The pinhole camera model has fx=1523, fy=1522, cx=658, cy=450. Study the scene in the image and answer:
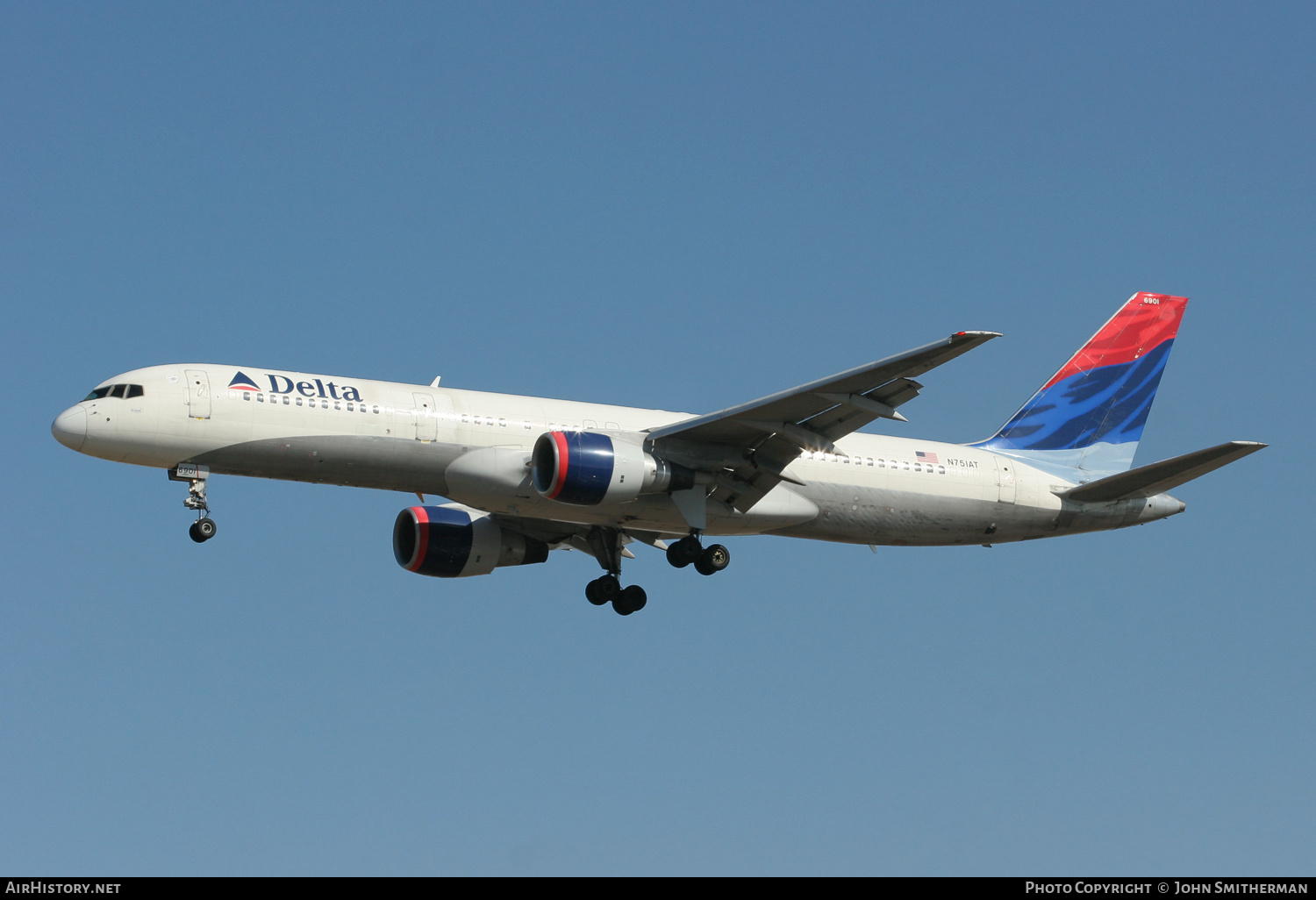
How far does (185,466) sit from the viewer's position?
109 ft

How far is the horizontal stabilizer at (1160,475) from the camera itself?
33969 millimetres

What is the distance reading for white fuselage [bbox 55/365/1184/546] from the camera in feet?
108

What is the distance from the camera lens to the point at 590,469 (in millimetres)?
33031

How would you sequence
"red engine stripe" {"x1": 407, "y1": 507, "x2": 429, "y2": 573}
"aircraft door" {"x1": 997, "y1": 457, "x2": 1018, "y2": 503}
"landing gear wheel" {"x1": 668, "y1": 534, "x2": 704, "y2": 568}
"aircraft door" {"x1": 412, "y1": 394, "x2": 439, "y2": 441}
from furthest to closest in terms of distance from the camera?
"red engine stripe" {"x1": 407, "y1": 507, "x2": 429, "y2": 573}
"aircraft door" {"x1": 997, "y1": 457, "x2": 1018, "y2": 503}
"landing gear wheel" {"x1": 668, "y1": 534, "x2": 704, "y2": 568}
"aircraft door" {"x1": 412, "y1": 394, "x2": 439, "y2": 441}

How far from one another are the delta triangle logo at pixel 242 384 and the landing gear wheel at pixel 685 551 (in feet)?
33.5

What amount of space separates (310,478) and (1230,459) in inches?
814

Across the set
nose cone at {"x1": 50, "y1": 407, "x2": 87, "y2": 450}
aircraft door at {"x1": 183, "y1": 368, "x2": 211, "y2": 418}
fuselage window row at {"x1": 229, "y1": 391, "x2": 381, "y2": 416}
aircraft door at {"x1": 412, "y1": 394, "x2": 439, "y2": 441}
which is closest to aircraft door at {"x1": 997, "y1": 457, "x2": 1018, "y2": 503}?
aircraft door at {"x1": 412, "y1": 394, "x2": 439, "y2": 441}

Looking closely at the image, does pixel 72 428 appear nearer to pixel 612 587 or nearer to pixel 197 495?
pixel 197 495

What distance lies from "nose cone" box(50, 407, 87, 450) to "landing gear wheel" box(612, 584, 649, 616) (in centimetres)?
1378

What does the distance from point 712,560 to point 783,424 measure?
13.5 ft

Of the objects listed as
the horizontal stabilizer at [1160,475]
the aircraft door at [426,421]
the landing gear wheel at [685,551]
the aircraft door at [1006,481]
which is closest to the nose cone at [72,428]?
the aircraft door at [426,421]

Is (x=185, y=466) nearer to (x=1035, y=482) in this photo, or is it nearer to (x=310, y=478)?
(x=310, y=478)

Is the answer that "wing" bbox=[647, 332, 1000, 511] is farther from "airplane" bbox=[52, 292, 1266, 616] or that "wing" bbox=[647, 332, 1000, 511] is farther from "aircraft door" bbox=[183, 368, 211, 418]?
"aircraft door" bbox=[183, 368, 211, 418]
